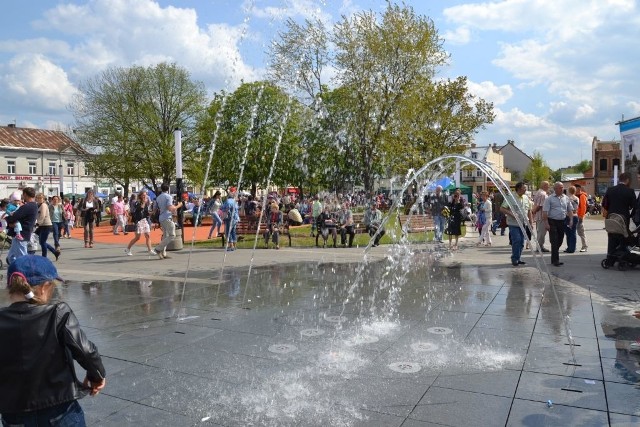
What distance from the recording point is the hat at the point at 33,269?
8.27 feet

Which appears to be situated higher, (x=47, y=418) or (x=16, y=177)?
(x=16, y=177)

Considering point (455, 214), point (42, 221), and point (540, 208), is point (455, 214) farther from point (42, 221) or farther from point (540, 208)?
point (42, 221)

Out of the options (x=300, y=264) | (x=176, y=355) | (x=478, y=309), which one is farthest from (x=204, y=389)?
(x=300, y=264)

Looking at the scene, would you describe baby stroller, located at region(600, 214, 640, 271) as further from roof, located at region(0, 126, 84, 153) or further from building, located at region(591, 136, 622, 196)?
building, located at region(591, 136, 622, 196)

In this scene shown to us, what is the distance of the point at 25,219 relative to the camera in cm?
1011

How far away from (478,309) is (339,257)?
20.7 feet

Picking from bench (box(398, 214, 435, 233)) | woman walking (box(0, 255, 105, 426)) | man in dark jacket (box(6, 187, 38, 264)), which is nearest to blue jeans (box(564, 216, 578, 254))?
bench (box(398, 214, 435, 233))

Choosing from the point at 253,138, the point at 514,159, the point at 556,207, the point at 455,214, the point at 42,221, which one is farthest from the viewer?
the point at 514,159

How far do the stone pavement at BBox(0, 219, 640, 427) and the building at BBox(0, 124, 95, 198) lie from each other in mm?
56191

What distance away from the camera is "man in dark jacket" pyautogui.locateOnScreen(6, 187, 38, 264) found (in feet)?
32.8

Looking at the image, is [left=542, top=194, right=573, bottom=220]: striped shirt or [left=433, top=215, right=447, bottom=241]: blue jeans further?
[left=433, top=215, right=447, bottom=241]: blue jeans

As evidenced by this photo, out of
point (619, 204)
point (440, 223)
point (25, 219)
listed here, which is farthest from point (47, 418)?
point (440, 223)

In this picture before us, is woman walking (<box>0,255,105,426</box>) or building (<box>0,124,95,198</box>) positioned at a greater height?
building (<box>0,124,95,198</box>)

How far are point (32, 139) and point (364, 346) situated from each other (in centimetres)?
7096
